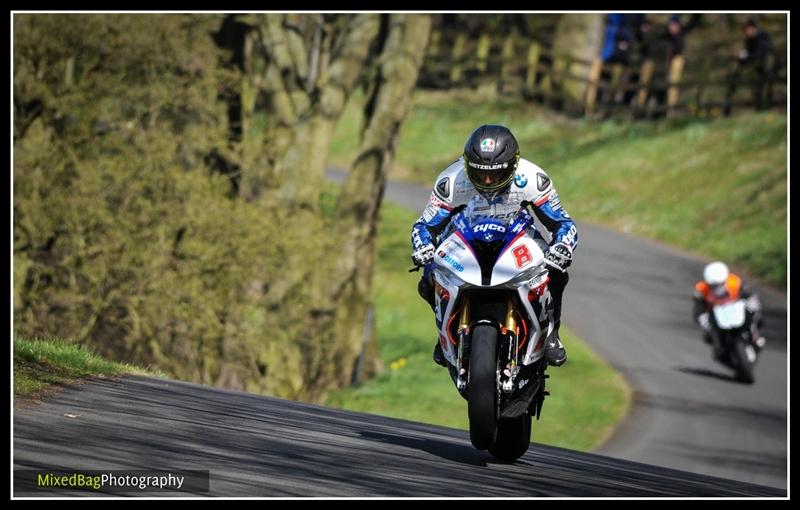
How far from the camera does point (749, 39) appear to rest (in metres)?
41.1

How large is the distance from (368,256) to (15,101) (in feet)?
23.0

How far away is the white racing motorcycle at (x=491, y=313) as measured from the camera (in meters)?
9.86

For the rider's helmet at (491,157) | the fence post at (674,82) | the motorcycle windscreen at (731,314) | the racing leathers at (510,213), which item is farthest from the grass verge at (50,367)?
the fence post at (674,82)

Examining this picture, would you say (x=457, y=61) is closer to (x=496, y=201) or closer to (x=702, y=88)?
(x=702, y=88)

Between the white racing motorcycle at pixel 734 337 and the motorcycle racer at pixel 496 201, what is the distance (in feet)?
44.8

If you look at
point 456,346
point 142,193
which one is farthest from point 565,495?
point 142,193

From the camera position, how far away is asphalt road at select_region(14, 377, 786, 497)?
9008 millimetres

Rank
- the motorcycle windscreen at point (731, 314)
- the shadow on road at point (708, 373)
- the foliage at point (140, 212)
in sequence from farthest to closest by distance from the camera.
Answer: the shadow on road at point (708, 373) < the motorcycle windscreen at point (731, 314) < the foliage at point (140, 212)

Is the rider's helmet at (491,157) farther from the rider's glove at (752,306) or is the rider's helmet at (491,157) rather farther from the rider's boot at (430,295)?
the rider's glove at (752,306)

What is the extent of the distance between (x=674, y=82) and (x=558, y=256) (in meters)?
34.7

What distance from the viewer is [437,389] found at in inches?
1054

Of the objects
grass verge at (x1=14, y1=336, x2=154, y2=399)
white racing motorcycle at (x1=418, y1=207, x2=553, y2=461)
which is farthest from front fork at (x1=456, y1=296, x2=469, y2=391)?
grass verge at (x1=14, y1=336, x2=154, y2=399)

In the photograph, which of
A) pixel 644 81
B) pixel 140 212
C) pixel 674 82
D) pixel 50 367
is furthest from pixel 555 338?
pixel 644 81

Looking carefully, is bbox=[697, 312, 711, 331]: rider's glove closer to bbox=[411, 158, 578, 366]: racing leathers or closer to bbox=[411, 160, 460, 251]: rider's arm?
bbox=[411, 158, 578, 366]: racing leathers
